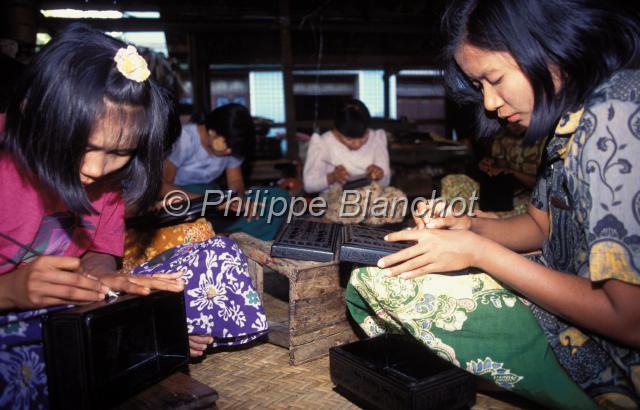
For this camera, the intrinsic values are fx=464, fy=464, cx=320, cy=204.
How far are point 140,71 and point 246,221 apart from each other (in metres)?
2.11

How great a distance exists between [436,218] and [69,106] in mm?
1157

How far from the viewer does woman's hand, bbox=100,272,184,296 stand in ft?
4.71

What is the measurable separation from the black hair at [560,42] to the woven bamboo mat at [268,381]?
3.49 ft

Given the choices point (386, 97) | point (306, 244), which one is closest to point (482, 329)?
point (306, 244)

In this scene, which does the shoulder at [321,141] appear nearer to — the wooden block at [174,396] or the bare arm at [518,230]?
the bare arm at [518,230]

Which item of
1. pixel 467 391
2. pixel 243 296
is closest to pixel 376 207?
pixel 243 296

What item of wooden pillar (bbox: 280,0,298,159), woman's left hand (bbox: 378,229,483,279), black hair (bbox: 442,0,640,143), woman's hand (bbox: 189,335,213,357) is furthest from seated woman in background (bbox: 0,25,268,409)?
wooden pillar (bbox: 280,0,298,159)

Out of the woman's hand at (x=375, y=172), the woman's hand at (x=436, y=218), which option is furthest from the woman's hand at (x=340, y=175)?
the woman's hand at (x=436, y=218)

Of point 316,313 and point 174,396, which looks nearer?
point 174,396

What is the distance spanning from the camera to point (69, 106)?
1.29 metres

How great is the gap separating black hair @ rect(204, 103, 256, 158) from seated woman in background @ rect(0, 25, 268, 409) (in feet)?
7.38

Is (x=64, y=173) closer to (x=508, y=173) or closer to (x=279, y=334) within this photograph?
(x=279, y=334)

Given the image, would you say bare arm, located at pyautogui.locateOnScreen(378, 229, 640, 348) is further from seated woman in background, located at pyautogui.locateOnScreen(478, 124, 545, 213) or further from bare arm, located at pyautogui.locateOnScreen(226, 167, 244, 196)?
bare arm, located at pyautogui.locateOnScreen(226, 167, 244, 196)

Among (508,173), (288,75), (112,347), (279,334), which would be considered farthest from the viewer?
(288,75)
